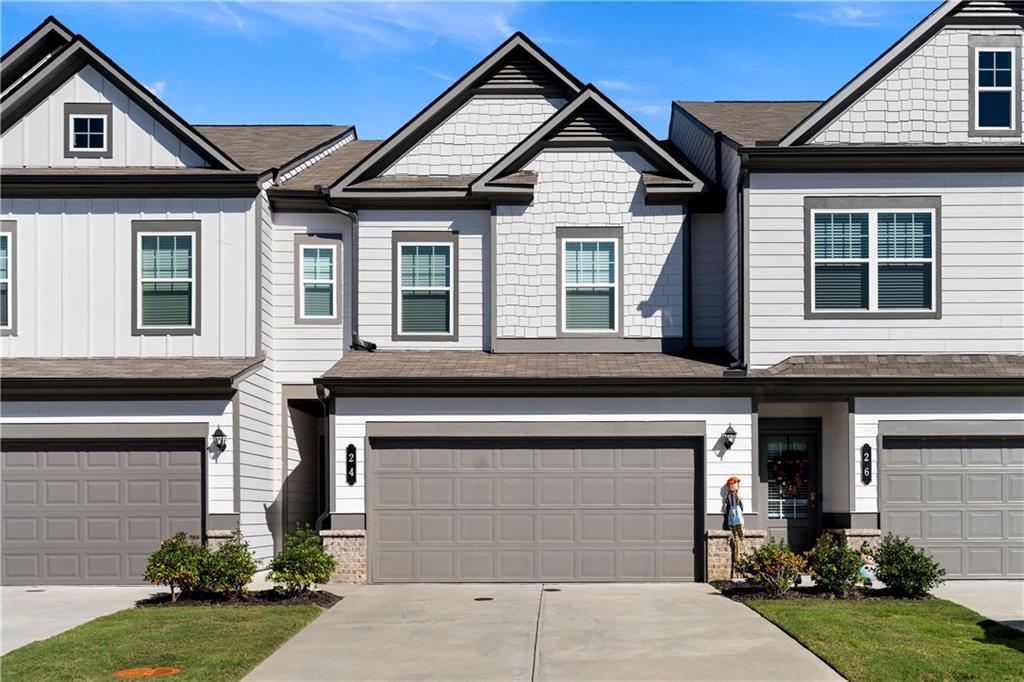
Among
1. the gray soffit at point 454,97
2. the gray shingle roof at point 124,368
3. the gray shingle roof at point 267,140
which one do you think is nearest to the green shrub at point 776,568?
the gray shingle roof at point 124,368

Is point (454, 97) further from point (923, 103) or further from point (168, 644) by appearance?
point (168, 644)

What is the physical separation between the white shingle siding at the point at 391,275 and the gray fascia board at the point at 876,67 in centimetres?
556

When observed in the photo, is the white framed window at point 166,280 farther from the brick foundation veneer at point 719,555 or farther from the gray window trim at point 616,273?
the brick foundation veneer at point 719,555

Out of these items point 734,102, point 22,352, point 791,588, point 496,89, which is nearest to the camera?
point 791,588

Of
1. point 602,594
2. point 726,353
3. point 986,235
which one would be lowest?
point 602,594

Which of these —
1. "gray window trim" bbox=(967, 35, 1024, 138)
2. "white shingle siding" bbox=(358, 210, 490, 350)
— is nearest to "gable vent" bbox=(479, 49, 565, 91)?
"white shingle siding" bbox=(358, 210, 490, 350)

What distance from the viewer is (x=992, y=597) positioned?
16.8m

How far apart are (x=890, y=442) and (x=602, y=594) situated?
520cm

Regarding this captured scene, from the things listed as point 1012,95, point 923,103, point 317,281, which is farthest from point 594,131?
point 1012,95

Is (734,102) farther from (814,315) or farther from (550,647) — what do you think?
(550,647)

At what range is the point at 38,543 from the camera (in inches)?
757

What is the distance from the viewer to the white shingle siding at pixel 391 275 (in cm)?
2100

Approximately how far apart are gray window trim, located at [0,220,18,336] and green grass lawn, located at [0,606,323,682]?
21.2 feet

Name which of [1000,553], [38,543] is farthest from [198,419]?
[1000,553]
